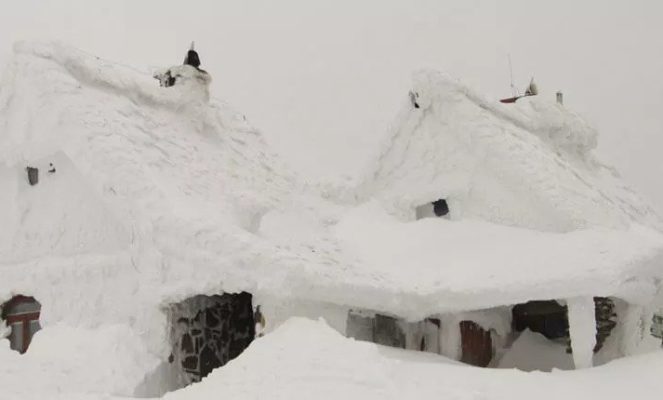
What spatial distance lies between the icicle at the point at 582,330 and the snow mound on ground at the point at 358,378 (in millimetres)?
519

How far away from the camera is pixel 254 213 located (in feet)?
32.5

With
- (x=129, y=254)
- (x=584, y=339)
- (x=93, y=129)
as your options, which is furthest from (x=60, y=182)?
(x=584, y=339)

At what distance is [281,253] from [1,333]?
4893 millimetres

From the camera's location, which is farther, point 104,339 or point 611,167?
point 611,167

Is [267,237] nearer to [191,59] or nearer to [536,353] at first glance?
[191,59]

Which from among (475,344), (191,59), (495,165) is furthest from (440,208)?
(191,59)

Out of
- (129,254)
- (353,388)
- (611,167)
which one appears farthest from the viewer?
(611,167)

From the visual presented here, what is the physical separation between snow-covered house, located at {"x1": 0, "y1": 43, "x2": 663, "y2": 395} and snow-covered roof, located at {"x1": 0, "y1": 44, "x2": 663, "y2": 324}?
3 centimetres

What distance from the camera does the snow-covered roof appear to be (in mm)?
9055

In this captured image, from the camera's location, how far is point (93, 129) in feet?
31.9

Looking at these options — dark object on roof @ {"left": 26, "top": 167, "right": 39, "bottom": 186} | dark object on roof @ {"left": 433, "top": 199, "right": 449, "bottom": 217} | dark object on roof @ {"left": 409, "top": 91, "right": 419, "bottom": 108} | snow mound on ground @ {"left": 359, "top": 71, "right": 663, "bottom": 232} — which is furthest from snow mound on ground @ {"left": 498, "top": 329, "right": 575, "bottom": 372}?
dark object on roof @ {"left": 26, "top": 167, "right": 39, "bottom": 186}

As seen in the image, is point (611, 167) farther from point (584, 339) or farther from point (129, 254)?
point (129, 254)

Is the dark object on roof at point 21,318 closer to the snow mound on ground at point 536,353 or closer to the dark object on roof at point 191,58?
the dark object on roof at point 191,58

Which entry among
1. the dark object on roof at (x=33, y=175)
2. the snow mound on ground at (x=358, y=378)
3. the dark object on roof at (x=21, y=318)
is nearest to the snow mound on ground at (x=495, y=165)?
the snow mound on ground at (x=358, y=378)
